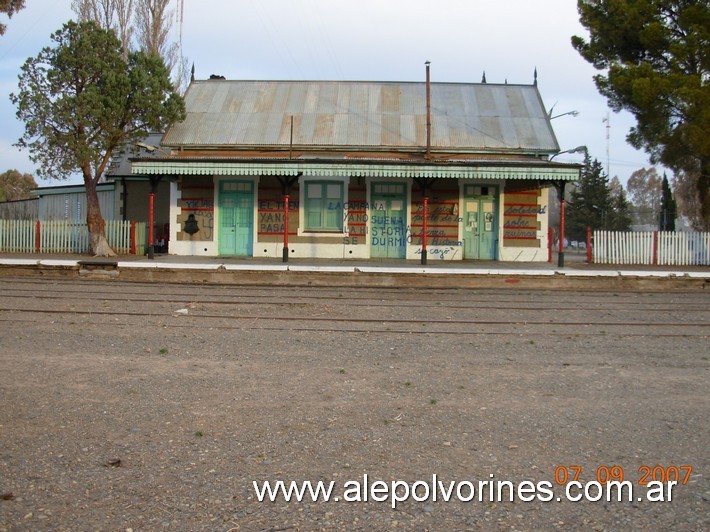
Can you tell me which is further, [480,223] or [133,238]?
[133,238]

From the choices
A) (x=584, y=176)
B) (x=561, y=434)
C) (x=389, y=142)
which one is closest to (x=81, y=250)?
(x=389, y=142)

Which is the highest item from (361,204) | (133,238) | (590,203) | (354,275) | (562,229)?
(590,203)

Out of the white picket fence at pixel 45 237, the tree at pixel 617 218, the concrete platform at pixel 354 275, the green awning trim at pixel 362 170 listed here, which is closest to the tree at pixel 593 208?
the tree at pixel 617 218

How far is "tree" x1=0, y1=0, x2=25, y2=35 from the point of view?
2094 cm

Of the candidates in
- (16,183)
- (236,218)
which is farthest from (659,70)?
(16,183)

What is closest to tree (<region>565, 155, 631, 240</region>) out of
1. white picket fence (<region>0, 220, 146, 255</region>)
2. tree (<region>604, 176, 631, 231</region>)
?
tree (<region>604, 176, 631, 231</region>)

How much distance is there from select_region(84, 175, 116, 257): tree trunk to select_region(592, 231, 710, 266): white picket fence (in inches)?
628

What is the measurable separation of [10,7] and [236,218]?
9.42 meters

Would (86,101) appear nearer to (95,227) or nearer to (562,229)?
(95,227)

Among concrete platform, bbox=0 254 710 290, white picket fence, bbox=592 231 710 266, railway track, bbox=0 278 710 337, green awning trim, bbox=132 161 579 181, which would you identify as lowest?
railway track, bbox=0 278 710 337

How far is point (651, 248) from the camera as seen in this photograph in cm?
2269

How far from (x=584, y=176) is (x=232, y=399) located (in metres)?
53.1

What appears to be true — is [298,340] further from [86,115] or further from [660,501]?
[86,115]

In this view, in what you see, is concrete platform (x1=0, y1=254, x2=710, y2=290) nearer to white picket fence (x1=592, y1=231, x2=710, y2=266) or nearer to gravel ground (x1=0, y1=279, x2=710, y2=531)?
white picket fence (x1=592, y1=231, x2=710, y2=266)
